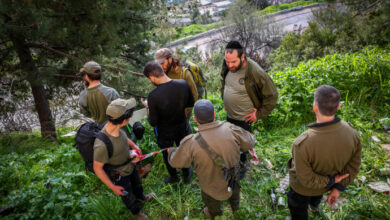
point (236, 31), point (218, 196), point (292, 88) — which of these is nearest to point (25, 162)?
point (218, 196)

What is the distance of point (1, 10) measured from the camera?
9.64 feet

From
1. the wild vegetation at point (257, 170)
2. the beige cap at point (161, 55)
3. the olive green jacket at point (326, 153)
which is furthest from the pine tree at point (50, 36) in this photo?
the olive green jacket at point (326, 153)

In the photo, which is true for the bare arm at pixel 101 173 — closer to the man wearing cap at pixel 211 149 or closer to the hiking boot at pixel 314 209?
the man wearing cap at pixel 211 149

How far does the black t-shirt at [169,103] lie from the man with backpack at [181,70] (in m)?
0.32

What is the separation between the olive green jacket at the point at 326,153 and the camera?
5.88 feet

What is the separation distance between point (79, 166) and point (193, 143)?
2451 millimetres

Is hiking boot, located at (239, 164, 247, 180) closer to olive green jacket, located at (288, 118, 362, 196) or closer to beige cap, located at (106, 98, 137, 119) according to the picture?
olive green jacket, located at (288, 118, 362, 196)

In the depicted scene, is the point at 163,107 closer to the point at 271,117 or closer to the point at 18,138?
the point at 271,117

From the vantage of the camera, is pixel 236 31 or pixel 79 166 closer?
pixel 79 166

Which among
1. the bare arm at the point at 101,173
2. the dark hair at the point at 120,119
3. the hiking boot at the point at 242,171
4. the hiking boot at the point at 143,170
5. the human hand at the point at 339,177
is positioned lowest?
the hiking boot at the point at 242,171

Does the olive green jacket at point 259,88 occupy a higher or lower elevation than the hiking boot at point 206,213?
higher

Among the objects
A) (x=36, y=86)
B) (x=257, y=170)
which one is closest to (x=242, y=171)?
(x=257, y=170)

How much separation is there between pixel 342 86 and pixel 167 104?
4.13 m

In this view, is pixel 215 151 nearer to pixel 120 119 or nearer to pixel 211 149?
pixel 211 149
